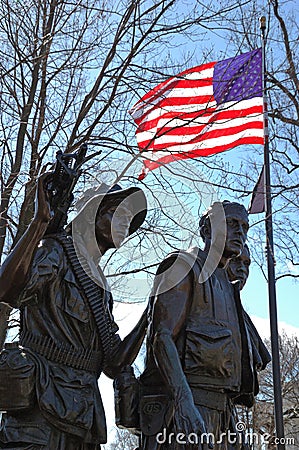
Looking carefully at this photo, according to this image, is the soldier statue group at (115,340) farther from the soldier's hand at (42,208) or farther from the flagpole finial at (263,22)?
the flagpole finial at (263,22)

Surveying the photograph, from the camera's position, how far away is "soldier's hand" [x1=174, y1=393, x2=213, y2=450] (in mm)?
3926

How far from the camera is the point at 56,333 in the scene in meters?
4.00

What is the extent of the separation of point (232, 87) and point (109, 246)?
628 centimetres

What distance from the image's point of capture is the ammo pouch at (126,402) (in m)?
4.40

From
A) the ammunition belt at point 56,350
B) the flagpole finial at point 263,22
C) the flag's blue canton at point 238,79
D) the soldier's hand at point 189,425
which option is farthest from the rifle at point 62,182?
the flagpole finial at point 263,22

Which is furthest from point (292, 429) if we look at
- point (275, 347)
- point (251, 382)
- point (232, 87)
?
point (251, 382)

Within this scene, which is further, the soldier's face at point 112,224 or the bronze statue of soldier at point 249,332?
the bronze statue of soldier at point 249,332

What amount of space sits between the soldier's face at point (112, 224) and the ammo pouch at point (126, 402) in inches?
34.7

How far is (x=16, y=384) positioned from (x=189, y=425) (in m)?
1.01

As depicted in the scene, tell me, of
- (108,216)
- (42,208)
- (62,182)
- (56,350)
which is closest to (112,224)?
(108,216)

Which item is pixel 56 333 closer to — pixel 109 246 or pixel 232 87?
pixel 109 246

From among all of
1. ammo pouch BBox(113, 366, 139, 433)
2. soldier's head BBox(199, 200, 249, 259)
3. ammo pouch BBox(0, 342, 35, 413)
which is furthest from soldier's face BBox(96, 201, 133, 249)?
ammo pouch BBox(0, 342, 35, 413)

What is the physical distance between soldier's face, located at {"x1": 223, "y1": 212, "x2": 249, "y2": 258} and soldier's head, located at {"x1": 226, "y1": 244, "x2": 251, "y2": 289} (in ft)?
0.83

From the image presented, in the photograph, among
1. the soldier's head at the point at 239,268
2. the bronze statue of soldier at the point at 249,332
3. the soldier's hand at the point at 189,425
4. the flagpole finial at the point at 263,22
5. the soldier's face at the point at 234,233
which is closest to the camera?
the soldier's hand at the point at 189,425
